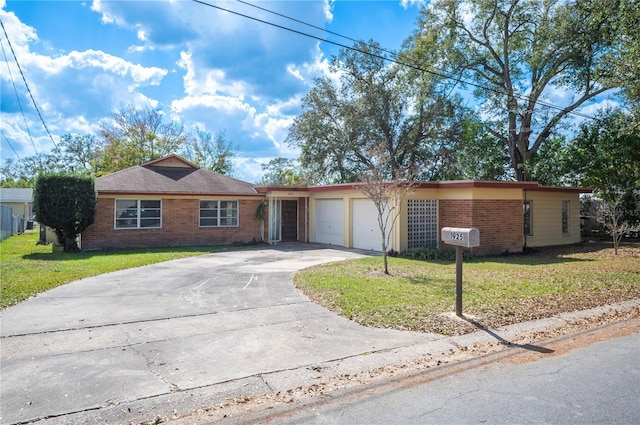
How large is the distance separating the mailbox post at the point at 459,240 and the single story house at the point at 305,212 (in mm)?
8473

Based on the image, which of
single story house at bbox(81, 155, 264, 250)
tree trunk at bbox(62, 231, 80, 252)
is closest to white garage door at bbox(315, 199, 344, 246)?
single story house at bbox(81, 155, 264, 250)

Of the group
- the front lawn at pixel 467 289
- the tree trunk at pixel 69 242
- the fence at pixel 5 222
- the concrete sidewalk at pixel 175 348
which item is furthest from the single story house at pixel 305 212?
the fence at pixel 5 222

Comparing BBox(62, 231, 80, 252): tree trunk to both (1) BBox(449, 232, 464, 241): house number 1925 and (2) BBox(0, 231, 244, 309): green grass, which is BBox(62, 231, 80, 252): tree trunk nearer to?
(2) BBox(0, 231, 244, 309): green grass

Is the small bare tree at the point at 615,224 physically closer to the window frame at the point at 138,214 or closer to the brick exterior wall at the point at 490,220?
the brick exterior wall at the point at 490,220

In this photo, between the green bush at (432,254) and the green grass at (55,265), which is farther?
the green bush at (432,254)

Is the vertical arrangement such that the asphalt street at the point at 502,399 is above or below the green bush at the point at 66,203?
below

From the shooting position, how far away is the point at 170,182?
62.8 ft

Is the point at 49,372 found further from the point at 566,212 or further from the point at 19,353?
the point at 566,212

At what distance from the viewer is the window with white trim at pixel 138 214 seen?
1753cm

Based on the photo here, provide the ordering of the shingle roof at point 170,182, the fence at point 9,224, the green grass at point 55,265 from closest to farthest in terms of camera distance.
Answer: the green grass at point 55,265 < the shingle roof at point 170,182 < the fence at point 9,224

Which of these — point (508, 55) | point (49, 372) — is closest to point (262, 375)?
point (49, 372)

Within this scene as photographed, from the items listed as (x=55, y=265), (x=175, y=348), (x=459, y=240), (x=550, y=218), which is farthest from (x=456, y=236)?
(x=550, y=218)

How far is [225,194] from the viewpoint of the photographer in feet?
62.7

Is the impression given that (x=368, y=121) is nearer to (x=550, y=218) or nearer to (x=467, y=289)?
(x=550, y=218)
